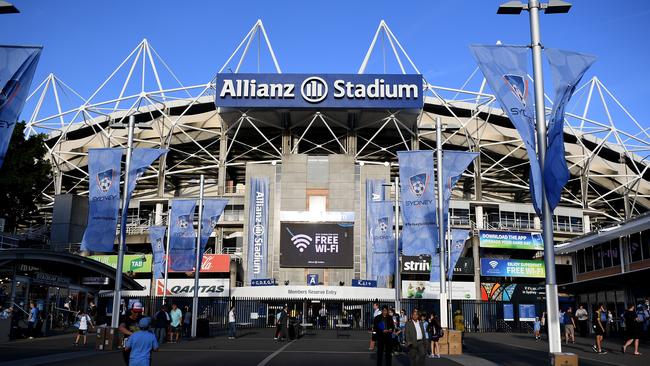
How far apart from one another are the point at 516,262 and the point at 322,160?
2343 cm

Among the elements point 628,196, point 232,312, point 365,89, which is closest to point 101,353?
point 232,312

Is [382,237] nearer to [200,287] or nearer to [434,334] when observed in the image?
[434,334]

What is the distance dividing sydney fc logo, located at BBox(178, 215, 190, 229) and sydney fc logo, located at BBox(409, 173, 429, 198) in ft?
48.1

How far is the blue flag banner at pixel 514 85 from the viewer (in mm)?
14312

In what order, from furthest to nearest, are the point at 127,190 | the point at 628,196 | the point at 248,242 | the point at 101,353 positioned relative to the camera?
the point at 628,196, the point at 248,242, the point at 127,190, the point at 101,353

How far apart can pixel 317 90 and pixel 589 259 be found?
31.5m

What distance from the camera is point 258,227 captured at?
65438 mm

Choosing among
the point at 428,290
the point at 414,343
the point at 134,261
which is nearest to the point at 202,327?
the point at 414,343

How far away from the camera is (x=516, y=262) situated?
226 feet

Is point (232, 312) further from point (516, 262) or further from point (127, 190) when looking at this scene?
point (516, 262)

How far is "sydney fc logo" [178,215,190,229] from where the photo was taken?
3581 centimetres

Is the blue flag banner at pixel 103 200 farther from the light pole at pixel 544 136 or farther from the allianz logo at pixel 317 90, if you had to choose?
the allianz logo at pixel 317 90

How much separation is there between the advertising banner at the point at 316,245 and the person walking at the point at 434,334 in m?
39.7

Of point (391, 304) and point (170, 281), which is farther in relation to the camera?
point (170, 281)
